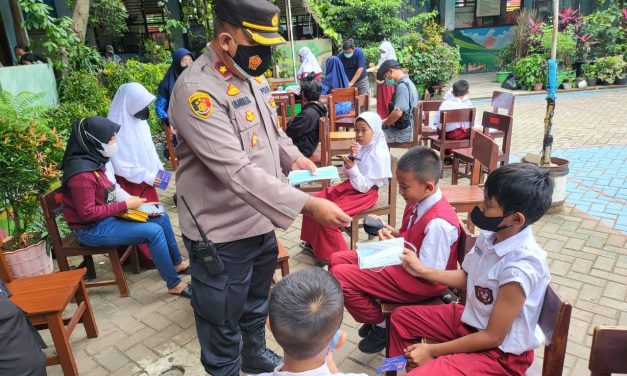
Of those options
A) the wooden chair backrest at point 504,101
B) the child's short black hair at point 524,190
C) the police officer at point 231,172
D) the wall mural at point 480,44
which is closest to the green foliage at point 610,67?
the wall mural at point 480,44

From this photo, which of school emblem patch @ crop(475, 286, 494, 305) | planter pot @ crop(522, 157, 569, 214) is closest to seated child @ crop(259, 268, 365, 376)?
school emblem patch @ crop(475, 286, 494, 305)

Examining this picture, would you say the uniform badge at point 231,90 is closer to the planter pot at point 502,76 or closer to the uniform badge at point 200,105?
the uniform badge at point 200,105

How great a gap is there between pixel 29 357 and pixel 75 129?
5.72 feet

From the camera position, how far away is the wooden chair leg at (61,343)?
2.34 metres

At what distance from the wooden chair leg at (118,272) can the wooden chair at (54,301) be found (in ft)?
1.53

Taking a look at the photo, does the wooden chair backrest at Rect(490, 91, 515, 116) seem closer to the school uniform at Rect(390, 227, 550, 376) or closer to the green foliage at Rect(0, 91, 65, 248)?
the school uniform at Rect(390, 227, 550, 376)

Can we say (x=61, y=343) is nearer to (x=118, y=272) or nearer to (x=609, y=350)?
(x=118, y=272)

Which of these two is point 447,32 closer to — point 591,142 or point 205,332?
point 591,142

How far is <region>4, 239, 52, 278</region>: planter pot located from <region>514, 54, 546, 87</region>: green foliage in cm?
1231

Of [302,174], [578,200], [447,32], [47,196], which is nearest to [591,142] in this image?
[578,200]

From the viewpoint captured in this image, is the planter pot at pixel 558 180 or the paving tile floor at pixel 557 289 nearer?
the paving tile floor at pixel 557 289

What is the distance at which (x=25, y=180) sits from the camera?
336 centimetres

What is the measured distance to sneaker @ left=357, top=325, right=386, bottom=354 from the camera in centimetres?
254

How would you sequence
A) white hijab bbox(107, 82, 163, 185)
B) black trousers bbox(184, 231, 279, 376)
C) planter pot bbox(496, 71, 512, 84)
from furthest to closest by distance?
planter pot bbox(496, 71, 512, 84), white hijab bbox(107, 82, 163, 185), black trousers bbox(184, 231, 279, 376)
